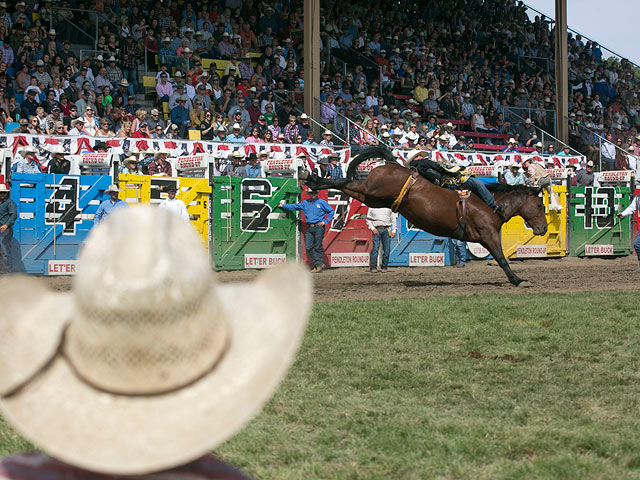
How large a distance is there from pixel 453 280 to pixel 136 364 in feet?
51.2

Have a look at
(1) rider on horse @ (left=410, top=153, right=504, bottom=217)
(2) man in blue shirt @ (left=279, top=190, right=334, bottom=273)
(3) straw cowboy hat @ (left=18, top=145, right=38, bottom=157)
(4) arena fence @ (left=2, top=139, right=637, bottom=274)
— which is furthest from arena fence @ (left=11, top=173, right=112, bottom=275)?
(1) rider on horse @ (left=410, top=153, right=504, bottom=217)

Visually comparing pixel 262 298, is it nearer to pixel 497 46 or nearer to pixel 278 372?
pixel 278 372

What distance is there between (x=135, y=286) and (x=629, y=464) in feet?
13.2

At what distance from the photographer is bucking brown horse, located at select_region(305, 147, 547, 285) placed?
1521 cm

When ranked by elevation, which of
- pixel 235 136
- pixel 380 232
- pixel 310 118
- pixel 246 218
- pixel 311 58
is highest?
pixel 311 58

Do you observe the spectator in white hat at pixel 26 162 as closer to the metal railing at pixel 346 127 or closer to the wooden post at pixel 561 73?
the metal railing at pixel 346 127

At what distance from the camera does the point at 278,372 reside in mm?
2033

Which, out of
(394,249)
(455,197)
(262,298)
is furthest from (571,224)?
(262,298)

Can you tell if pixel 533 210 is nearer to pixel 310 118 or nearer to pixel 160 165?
pixel 160 165

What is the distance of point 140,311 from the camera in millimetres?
1881

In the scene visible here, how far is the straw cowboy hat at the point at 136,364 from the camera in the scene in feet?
6.14

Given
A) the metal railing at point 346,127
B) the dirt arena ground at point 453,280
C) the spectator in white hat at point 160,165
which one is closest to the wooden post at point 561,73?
the dirt arena ground at point 453,280

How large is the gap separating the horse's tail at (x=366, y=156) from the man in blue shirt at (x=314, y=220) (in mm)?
3876

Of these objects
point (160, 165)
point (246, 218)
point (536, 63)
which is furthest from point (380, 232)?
point (536, 63)
